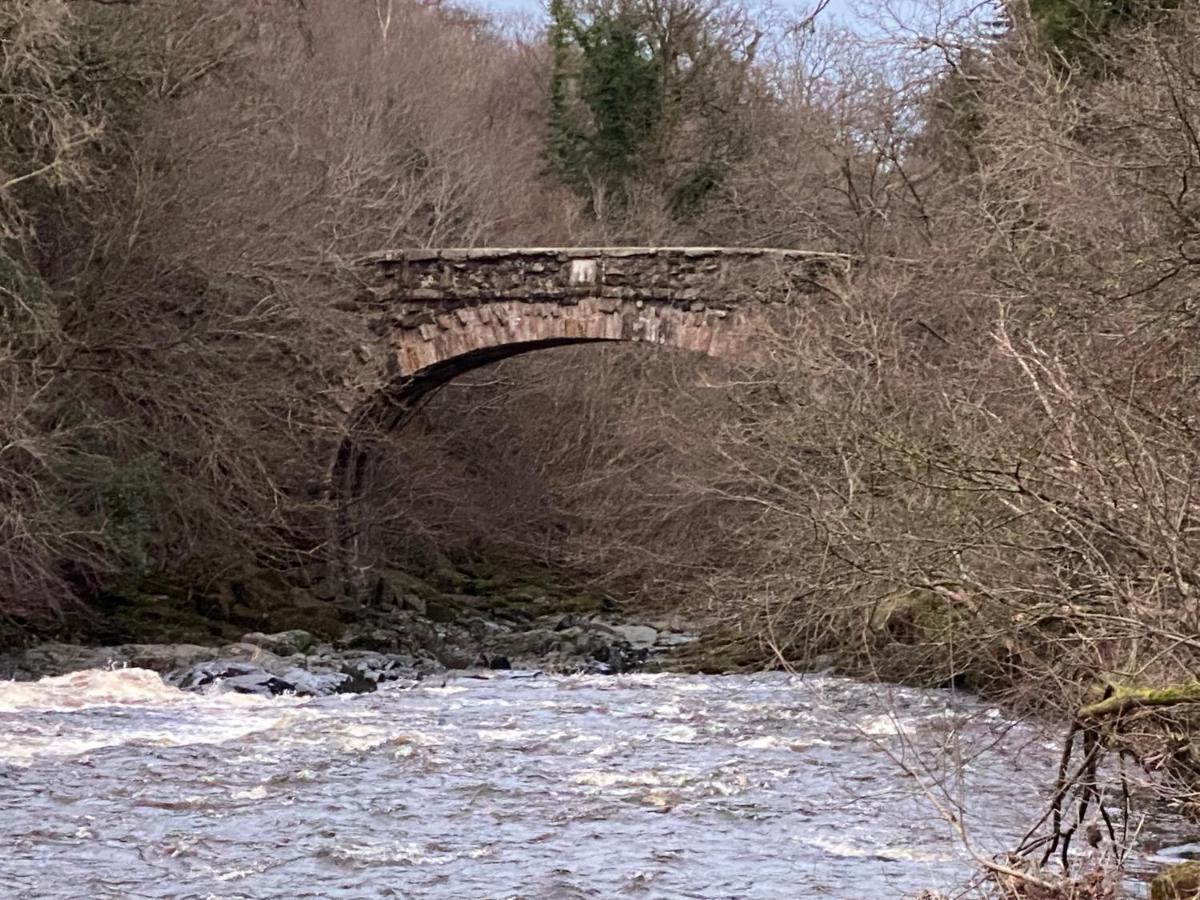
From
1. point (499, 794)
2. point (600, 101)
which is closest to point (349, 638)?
point (499, 794)

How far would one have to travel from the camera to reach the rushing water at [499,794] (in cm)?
732

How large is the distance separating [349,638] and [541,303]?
391 centimetres

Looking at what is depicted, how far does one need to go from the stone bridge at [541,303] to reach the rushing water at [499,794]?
5832 millimetres

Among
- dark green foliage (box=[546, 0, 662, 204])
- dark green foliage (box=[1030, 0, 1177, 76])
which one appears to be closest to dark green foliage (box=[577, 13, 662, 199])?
dark green foliage (box=[546, 0, 662, 204])

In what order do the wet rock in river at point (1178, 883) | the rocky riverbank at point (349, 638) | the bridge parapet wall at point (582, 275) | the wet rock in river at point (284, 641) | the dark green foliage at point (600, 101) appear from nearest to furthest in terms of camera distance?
the wet rock in river at point (1178, 883)
the rocky riverbank at point (349, 638)
the wet rock in river at point (284, 641)
the bridge parapet wall at point (582, 275)
the dark green foliage at point (600, 101)

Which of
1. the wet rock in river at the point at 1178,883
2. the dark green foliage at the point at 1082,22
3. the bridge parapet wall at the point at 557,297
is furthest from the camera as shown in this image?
the bridge parapet wall at the point at 557,297

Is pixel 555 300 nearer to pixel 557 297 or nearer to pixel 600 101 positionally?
pixel 557 297

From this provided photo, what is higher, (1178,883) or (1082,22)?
(1082,22)

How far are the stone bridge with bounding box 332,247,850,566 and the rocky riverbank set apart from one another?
1.68m

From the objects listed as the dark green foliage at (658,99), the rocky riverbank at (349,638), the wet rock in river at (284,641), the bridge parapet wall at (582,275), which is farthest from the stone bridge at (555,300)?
the dark green foliage at (658,99)

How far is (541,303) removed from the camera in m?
18.5

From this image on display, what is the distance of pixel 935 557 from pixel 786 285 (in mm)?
7381

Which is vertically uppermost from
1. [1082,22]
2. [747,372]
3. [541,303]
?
[1082,22]

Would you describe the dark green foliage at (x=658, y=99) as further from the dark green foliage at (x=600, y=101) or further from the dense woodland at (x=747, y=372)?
the dense woodland at (x=747, y=372)
